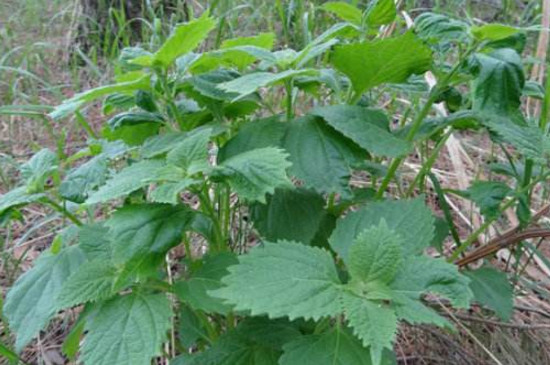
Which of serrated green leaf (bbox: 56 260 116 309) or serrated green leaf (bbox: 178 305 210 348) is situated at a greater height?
serrated green leaf (bbox: 56 260 116 309)

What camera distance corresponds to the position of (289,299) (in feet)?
2.38

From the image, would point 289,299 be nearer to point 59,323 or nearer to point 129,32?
point 59,323

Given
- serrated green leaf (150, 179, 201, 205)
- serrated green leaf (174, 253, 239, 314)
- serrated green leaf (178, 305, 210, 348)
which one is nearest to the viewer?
serrated green leaf (150, 179, 201, 205)

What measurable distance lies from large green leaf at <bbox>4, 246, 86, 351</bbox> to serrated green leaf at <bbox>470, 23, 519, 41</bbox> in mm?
716

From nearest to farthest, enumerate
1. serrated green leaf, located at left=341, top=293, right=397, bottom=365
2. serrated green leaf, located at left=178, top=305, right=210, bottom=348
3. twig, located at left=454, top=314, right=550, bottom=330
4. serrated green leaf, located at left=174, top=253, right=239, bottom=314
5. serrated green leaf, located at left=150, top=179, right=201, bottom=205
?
serrated green leaf, located at left=341, top=293, right=397, bottom=365 < serrated green leaf, located at left=150, top=179, right=201, bottom=205 < serrated green leaf, located at left=174, top=253, right=239, bottom=314 < serrated green leaf, located at left=178, top=305, right=210, bottom=348 < twig, located at left=454, top=314, right=550, bottom=330

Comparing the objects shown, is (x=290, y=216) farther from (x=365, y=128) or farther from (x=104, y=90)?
(x=104, y=90)

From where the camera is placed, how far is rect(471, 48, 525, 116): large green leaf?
0.91 meters

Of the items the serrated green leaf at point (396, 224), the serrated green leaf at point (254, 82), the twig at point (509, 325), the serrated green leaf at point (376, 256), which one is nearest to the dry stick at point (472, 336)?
the twig at point (509, 325)

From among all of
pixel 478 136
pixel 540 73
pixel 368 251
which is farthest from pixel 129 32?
pixel 368 251

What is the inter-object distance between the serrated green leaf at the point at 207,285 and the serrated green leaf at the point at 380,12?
0.46m

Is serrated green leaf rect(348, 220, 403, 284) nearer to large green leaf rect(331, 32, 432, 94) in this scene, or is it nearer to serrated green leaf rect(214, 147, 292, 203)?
serrated green leaf rect(214, 147, 292, 203)

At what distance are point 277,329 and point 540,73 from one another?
114 cm

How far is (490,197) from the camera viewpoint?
3.48 ft

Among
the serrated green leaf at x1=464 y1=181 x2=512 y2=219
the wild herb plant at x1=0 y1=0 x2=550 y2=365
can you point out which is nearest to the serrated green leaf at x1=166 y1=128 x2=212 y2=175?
the wild herb plant at x1=0 y1=0 x2=550 y2=365
